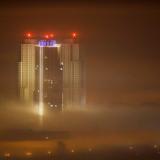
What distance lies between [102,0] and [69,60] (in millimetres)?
334

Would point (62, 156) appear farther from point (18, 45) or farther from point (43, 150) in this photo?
point (18, 45)

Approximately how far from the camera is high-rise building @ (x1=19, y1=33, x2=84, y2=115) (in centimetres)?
186

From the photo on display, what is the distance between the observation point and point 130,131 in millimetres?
1901

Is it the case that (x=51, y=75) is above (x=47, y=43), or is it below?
below

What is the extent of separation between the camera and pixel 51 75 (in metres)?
1.88

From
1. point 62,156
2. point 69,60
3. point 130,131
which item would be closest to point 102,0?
point 69,60

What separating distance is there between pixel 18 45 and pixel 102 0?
18.4 inches

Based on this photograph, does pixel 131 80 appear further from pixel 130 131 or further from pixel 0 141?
pixel 0 141

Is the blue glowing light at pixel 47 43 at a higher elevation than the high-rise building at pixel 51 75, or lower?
higher

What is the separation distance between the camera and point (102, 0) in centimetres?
188

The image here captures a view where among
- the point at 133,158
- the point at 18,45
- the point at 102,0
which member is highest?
the point at 102,0

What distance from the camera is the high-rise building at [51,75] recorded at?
1.86m

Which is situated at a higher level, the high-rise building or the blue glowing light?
the blue glowing light

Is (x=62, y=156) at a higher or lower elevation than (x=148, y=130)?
lower
